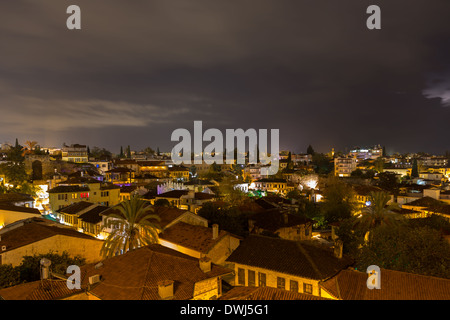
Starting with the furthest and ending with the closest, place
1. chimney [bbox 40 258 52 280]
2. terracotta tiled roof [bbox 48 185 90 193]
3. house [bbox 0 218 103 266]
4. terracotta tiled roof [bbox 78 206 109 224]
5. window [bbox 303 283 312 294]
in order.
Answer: terracotta tiled roof [bbox 48 185 90 193] < terracotta tiled roof [bbox 78 206 109 224] < house [bbox 0 218 103 266] < window [bbox 303 283 312 294] < chimney [bbox 40 258 52 280]

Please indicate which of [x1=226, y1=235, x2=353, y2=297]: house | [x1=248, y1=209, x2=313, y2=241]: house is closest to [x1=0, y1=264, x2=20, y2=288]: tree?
[x1=226, y1=235, x2=353, y2=297]: house

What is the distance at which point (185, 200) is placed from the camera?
4428cm

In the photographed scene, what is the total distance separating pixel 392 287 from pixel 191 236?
15.9 m

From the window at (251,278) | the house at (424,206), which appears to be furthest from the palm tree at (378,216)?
the house at (424,206)

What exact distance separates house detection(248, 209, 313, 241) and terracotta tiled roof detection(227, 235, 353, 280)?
11227 mm

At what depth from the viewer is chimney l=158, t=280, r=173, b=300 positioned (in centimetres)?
1351

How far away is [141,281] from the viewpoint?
14734mm

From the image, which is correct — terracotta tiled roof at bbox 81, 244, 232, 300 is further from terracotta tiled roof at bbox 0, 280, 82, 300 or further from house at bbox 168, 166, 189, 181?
house at bbox 168, 166, 189, 181

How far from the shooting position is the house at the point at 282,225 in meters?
34.4

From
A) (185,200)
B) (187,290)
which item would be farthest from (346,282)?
(185,200)

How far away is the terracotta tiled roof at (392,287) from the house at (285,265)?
0.89 meters

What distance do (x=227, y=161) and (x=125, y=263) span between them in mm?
123887

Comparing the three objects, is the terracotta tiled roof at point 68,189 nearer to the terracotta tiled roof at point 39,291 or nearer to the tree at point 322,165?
the terracotta tiled roof at point 39,291

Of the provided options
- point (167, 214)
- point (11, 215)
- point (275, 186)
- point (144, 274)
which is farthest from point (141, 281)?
point (275, 186)
